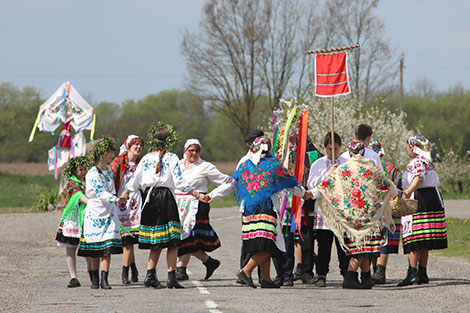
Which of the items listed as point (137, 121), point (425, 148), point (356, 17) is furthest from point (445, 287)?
point (137, 121)

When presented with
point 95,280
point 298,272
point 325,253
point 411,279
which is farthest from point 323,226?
point 95,280

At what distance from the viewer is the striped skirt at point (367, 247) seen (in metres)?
10.7

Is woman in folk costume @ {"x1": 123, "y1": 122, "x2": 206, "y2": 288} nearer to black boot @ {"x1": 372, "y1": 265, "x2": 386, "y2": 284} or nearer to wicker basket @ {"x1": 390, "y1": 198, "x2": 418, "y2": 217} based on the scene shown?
wicker basket @ {"x1": 390, "y1": 198, "x2": 418, "y2": 217}

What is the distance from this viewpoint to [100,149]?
1138 centimetres

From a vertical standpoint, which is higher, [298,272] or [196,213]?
[196,213]

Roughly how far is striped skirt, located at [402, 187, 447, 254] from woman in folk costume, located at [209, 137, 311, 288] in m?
1.60

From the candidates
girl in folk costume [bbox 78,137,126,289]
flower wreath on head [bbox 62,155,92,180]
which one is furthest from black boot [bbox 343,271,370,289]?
flower wreath on head [bbox 62,155,92,180]

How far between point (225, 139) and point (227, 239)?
69.1m

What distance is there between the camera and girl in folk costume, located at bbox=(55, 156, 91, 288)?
11375mm

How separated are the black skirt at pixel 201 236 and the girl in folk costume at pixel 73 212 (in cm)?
139

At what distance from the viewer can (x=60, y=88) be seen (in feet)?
100.0

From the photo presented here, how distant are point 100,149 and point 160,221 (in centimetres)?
125

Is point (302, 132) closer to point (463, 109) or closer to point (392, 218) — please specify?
point (392, 218)

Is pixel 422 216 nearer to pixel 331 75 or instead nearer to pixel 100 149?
pixel 331 75
